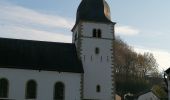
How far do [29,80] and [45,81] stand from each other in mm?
1599

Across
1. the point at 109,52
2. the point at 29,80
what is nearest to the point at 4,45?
the point at 29,80

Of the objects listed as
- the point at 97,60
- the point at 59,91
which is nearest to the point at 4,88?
the point at 59,91

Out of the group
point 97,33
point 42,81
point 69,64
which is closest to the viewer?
point 42,81

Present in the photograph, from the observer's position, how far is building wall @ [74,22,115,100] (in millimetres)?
38312

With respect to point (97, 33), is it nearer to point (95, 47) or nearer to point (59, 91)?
point (95, 47)

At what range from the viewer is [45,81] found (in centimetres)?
3669

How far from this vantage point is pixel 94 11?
4125 centimetres

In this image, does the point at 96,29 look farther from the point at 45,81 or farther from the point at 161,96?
the point at 161,96

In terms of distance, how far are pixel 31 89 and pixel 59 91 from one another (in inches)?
111

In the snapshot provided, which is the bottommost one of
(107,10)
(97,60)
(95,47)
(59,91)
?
(59,91)

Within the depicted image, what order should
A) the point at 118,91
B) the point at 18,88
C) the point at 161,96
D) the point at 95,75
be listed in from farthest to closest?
the point at 118,91, the point at 161,96, the point at 95,75, the point at 18,88

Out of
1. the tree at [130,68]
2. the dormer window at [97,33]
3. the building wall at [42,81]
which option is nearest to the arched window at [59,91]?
the building wall at [42,81]

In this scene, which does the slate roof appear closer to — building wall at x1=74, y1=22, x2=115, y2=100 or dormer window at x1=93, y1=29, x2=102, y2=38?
building wall at x1=74, y1=22, x2=115, y2=100

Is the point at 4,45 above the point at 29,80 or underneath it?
above
